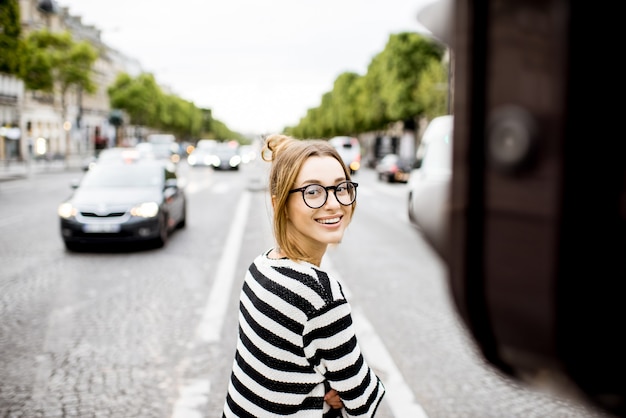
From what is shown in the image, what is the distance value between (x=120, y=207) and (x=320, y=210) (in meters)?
9.61

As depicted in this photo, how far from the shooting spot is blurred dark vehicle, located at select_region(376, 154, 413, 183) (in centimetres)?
3294

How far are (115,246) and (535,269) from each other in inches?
452

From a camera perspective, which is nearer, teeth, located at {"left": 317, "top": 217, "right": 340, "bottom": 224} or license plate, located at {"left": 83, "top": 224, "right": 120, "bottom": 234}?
teeth, located at {"left": 317, "top": 217, "right": 340, "bottom": 224}

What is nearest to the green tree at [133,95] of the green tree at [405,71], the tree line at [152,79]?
the tree line at [152,79]

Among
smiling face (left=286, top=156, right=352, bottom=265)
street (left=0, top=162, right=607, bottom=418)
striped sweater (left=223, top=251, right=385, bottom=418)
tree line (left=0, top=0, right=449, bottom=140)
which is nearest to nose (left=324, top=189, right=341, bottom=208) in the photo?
smiling face (left=286, top=156, right=352, bottom=265)

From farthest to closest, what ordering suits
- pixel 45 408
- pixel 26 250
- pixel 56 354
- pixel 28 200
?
pixel 28 200
pixel 26 250
pixel 56 354
pixel 45 408

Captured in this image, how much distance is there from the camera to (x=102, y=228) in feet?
34.0

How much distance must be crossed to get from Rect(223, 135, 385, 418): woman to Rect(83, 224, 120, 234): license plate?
9151 millimetres

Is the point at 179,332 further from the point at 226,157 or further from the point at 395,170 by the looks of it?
the point at 226,157


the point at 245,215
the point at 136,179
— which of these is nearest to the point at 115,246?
the point at 136,179

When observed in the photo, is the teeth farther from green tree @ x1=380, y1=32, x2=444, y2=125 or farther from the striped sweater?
green tree @ x1=380, y1=32, x2=444, y2=125

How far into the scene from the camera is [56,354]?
5.29m

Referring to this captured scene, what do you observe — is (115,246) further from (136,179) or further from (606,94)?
(606,94)

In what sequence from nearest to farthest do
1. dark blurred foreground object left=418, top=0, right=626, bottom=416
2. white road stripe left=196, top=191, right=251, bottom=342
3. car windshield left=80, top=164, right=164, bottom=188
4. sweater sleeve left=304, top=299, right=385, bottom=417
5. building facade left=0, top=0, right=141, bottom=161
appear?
1. dark blurred foreground object left=418, top=0, right=626, bottom=416
2. sweater sleeve left=304, top=299, right=385, bottom=417
3. white road stripe left=196, top=191, right=251, bottom=342
4. car windshield left=80, top=164, right=164, bottom=188
5. building facade left=0, top=0, right=141, bottom=161
